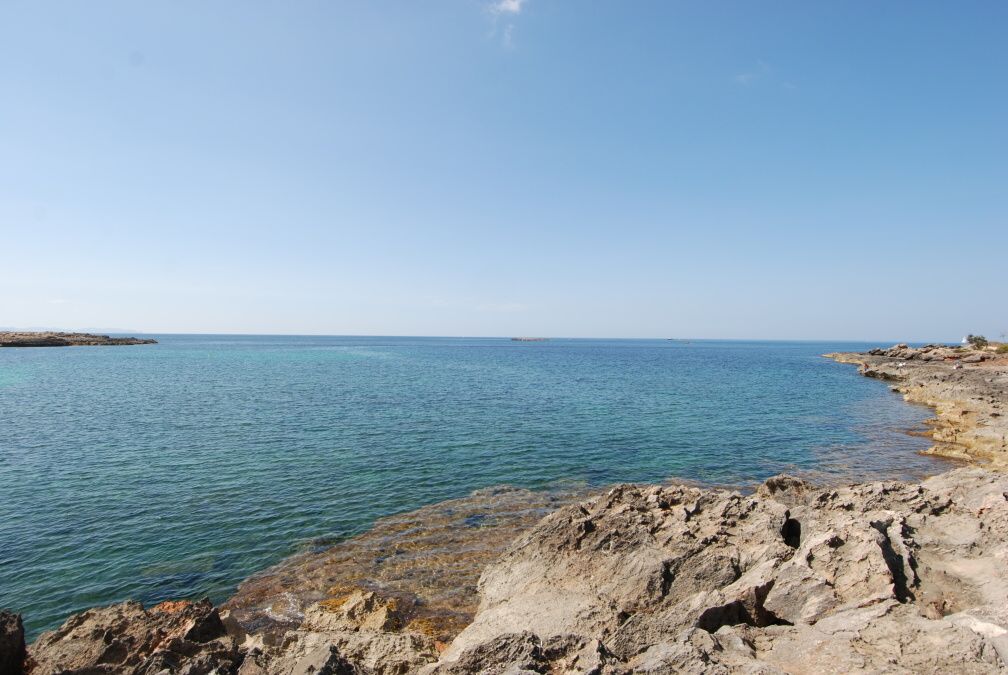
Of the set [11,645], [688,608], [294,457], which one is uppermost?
[688,608]

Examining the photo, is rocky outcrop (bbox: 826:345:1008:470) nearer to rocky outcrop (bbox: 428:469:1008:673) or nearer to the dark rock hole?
rocky outcrop (bbox: 428:469:1008:673)

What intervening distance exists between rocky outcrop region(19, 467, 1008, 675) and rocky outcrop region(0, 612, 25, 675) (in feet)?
1.14

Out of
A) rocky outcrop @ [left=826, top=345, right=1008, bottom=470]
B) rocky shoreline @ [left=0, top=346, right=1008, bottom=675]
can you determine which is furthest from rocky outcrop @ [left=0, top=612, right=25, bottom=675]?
rocky outcrop @ [left=826, top=345, right=1008, bottom=470]

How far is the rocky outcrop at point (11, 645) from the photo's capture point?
10.5m

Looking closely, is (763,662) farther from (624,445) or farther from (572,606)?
(624,445)

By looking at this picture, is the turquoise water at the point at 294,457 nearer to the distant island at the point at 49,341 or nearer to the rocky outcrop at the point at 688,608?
the rocky outcrop at the point at 688,608

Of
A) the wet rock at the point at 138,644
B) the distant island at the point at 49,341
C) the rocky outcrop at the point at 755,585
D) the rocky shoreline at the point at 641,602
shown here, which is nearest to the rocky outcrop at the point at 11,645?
the rocky shoreline at the point at 641,602

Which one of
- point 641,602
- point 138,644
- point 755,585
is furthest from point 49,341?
point 755,585

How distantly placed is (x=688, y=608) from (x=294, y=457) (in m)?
27.0

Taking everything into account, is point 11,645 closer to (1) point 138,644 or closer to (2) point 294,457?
(1) point 138,644

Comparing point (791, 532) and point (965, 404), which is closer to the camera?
point (791, 532)

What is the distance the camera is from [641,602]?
508 inches

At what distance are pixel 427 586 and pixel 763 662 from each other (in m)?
11.0

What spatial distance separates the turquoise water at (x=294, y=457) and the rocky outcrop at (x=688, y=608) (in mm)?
4932
